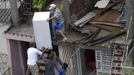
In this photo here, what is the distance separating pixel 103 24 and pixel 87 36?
3.02 feet

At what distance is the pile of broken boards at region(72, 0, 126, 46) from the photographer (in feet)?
53.8

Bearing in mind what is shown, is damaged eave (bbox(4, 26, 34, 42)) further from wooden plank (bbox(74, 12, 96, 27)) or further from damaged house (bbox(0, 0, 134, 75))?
wooden plank (bbox(74, 12, 96, 27))

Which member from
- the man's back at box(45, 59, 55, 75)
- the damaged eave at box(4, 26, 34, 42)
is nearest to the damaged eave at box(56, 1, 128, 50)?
the man's back at box(45, 59, 55, 75)

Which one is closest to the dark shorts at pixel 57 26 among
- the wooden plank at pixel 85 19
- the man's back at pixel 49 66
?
the wooden plank at pixel 85 19

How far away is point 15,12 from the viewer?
1828 centimetres

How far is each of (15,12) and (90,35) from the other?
3.39 m

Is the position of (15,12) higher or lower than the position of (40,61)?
higher

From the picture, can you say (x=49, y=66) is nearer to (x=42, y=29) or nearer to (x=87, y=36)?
(x=42, y=29)

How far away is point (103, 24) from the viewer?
17266mm

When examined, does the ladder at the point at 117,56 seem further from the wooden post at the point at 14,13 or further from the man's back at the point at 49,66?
the wooden post at the point at 14,13

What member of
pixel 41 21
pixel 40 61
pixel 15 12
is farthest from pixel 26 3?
pixel 40 61

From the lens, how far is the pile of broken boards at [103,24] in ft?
53.8

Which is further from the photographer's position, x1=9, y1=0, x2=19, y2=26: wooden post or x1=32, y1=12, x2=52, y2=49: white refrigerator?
x1=9, y1=0, x2=19, y2=26: wooden post

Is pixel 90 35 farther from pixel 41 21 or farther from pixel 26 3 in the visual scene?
pixel 26 3
